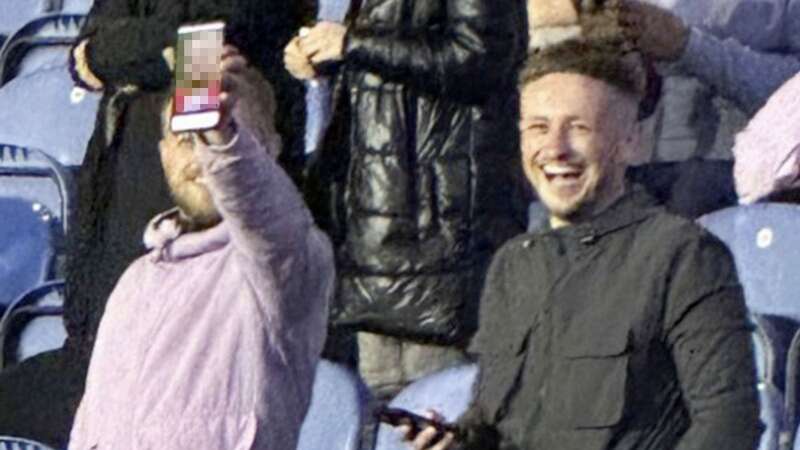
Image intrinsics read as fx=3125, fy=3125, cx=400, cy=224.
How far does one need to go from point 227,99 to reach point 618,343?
622 millimetres

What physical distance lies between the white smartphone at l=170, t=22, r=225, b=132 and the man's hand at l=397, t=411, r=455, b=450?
0.50 meters

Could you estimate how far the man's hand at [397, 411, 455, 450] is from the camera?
4082 mm

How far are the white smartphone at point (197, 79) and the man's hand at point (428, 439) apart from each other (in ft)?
1.63

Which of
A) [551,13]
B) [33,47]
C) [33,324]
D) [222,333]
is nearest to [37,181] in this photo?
[33,324]

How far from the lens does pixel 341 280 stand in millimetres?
5492

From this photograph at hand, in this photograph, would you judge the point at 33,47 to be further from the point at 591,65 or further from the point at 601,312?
the point at 601,312

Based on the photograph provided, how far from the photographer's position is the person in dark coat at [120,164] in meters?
5.45

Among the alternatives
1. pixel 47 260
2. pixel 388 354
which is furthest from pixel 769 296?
pixel 47 260

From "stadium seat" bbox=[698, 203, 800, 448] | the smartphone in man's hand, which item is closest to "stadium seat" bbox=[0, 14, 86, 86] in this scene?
"stadium seat" bbox=[698, 203, 800, 448]

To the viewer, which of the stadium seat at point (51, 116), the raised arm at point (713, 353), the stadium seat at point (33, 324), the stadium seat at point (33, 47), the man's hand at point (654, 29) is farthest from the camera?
the stadium seat at point (33, 47)

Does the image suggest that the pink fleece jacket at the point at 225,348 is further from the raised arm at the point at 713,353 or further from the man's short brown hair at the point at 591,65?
the raised arm at the point at 713,353

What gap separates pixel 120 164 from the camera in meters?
5.56

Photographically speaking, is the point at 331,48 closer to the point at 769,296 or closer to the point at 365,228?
the point at 365,228

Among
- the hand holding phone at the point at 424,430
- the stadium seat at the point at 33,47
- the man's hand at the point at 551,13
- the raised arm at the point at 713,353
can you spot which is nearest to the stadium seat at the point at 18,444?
the man's hand at the point at 551,13
